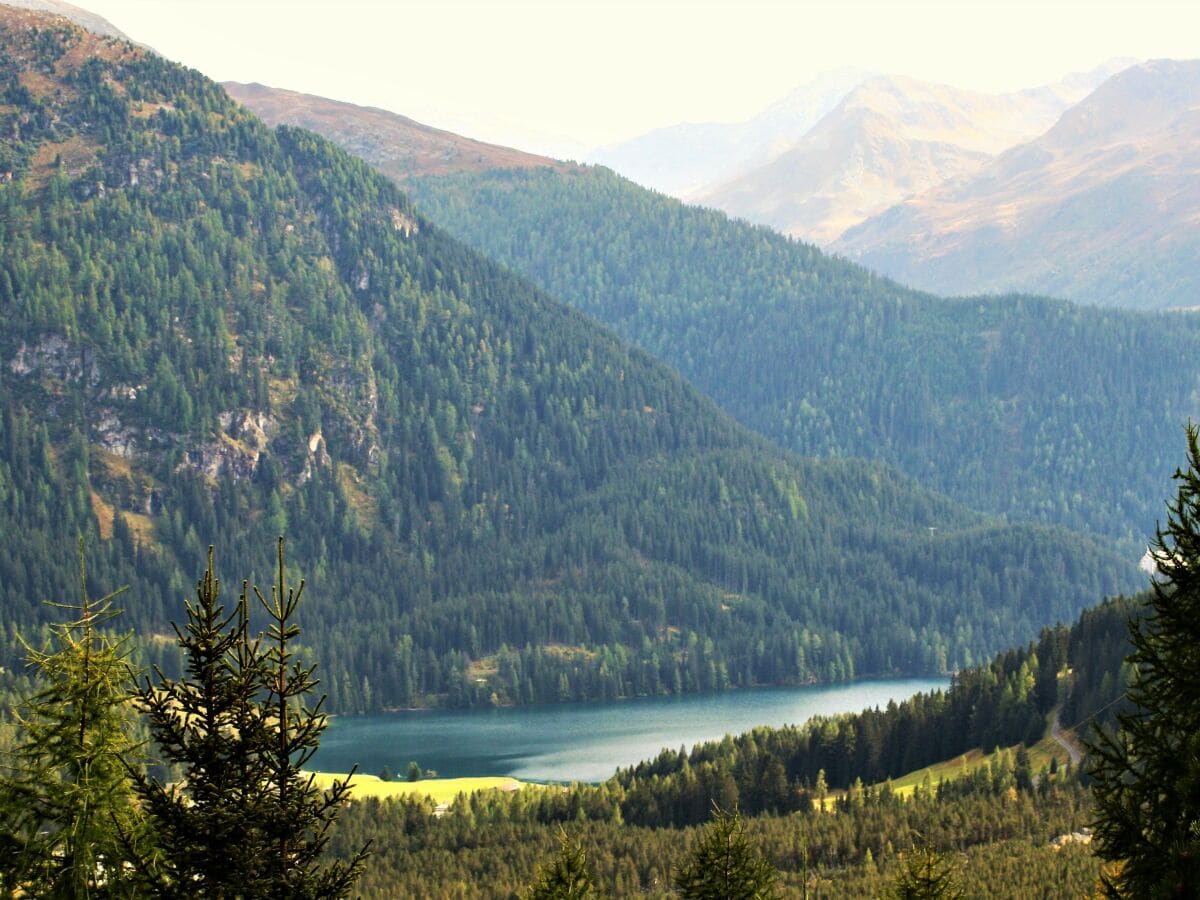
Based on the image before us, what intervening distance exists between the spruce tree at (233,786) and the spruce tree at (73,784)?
349cm

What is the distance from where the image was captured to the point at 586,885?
6488 centimetres

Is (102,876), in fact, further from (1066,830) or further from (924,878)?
(1066,830)

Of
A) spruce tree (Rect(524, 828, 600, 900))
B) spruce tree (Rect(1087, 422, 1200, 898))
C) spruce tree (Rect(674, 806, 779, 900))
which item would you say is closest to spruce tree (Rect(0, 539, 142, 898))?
spruce tree (Rect(1087, 422, 1200, 898))

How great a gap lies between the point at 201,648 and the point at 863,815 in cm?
14902

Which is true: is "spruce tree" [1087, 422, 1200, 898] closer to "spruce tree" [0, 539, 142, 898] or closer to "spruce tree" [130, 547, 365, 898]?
"spruce tree" [130, 547, 365, 898]

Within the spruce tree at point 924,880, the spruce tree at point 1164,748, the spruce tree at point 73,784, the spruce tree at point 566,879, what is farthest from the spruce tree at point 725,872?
the spruce tree at point 73,784

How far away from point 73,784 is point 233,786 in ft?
19.2

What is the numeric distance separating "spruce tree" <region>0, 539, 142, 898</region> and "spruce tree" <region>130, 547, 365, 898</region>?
3.49m

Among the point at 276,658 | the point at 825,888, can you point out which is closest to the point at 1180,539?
the point at 276,658

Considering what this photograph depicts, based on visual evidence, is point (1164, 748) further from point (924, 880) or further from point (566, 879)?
point (566, 879)

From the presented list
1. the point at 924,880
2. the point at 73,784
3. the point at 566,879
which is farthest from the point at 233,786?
the point at 924,880

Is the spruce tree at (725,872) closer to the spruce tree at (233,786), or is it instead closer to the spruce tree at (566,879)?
the spruce tree at (566,879)

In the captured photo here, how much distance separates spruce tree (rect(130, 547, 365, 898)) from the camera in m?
34.8

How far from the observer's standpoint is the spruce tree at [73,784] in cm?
3841
